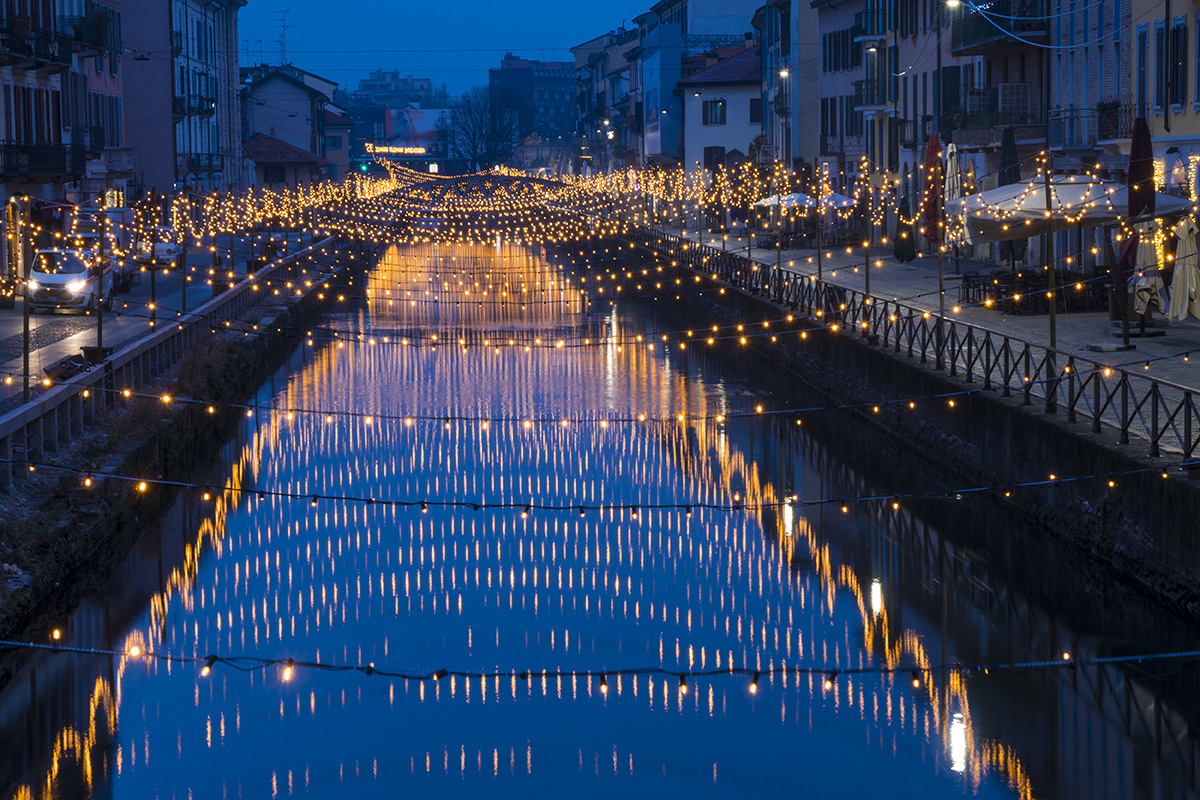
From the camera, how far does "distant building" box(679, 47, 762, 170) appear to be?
8188cm

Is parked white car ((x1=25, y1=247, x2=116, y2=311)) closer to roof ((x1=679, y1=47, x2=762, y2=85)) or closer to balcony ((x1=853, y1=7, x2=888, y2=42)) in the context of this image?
balcony ((x1=853, y1=7, x2=888, y2=42))

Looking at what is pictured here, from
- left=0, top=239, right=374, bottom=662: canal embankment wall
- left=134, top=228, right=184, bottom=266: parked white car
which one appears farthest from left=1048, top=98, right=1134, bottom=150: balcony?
left=134, top=228, right=184, bottom=266: parked white car

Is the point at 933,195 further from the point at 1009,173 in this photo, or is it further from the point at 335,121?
the point at 335,121

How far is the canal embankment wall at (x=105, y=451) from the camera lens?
16.9 m

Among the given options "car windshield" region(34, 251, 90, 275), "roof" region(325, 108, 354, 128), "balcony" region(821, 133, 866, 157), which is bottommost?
"car windshield" region(34, 251, 90, 275)

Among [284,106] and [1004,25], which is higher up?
[284,106]

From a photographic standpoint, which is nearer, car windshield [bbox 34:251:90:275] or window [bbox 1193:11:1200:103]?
window [bbox 1193:11:1200:103]

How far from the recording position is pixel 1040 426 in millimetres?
18859

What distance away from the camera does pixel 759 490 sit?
24.3m

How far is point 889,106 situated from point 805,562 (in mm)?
37369

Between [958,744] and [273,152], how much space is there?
283ft

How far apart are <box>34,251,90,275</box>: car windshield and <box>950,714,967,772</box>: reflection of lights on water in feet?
86.2

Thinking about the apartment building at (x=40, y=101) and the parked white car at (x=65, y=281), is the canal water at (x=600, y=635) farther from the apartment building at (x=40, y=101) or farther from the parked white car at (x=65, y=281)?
the apartment building at (x=40, y=101)

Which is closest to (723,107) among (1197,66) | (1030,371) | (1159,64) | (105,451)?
(1159,64)
